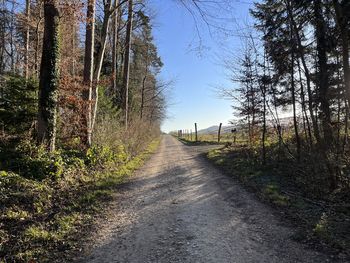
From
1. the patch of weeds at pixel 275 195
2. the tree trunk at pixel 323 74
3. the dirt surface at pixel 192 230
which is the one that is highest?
the tree trunk at pixel 323 74

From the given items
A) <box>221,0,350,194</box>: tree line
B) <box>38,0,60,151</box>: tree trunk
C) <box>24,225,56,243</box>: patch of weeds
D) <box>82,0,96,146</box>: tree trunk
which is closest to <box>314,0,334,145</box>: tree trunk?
<box>221,0,350,194</box>: tree line

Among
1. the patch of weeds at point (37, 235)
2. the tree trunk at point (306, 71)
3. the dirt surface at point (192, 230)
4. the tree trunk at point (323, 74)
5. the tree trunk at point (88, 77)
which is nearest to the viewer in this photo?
the dirt surface at point (192, 230)

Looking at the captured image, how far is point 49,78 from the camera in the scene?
368 inches

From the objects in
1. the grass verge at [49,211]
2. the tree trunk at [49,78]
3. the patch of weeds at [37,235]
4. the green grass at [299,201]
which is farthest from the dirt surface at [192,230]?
the tree trunk at [49,78]

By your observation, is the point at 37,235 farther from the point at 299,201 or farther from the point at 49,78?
the point at 299,201

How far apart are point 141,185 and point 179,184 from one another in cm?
117

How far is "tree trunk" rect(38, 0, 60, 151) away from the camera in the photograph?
9188 mm

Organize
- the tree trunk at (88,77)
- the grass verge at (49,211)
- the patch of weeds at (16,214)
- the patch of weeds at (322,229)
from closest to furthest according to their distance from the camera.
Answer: the grass verge at (49,211), the patch of weeds at (322,229), the patch of weeds at (16,214), the tree trunk at (88,77)

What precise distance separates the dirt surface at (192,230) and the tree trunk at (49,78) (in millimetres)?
2836

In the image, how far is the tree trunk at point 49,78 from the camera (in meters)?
9.19

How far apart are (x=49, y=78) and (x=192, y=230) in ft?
20.9

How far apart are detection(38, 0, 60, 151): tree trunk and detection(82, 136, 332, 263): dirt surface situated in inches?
112

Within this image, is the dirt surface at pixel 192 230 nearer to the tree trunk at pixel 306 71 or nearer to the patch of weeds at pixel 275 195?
the patch of weeds at pixel 275 195

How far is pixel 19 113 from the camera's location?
9992 mm
